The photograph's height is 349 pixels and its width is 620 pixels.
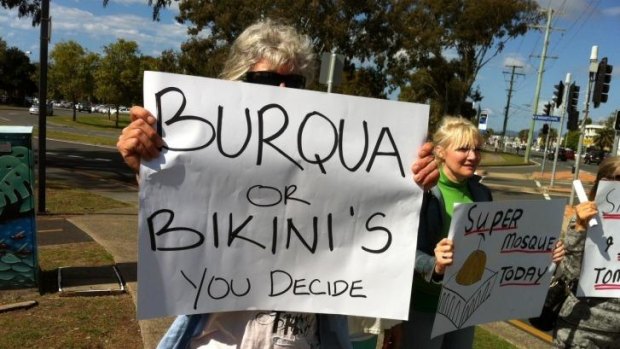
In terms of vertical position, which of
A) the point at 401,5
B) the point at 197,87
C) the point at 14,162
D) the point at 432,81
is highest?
the point at 401,5

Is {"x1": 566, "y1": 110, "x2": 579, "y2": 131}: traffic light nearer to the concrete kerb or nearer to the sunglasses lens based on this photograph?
the concrete kerb

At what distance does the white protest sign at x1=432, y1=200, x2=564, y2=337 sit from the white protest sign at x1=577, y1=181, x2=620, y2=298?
0.82 ft

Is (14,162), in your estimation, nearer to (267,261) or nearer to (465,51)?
(267,261)

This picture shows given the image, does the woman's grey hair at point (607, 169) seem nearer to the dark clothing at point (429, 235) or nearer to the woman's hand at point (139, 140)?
the dark clothing at point (429, 235)

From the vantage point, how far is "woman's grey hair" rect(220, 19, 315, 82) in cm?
166

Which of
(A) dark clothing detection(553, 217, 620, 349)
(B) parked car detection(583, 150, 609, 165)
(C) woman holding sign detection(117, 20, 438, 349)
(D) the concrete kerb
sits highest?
(C) woman holding sign detection(117, 20, 438, 349)

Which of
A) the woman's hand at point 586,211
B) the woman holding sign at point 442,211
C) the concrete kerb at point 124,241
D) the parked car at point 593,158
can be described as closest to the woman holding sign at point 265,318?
the woman holding sign at point 442,211

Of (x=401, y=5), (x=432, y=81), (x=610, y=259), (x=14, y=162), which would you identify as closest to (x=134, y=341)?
(x=14, y=162)

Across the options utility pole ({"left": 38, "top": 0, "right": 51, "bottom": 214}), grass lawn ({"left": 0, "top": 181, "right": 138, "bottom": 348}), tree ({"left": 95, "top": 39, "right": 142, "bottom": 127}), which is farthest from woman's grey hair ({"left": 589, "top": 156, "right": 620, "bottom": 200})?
tree ({"left": 95, "top": 39, "right": 142, "bottom": 127})

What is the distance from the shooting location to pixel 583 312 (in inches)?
108

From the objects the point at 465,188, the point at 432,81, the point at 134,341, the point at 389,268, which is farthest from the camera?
the point at 432,81

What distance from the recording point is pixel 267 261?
1710mm

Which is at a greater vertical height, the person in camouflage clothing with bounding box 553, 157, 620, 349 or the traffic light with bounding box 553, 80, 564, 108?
the traffic light with bounding box 553, 80, 564, 108

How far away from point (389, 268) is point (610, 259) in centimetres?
157
